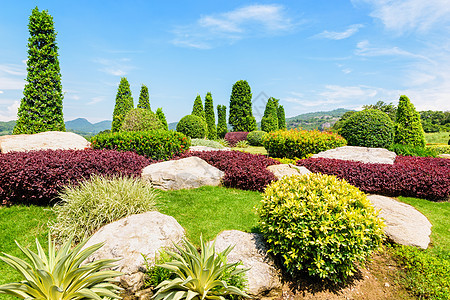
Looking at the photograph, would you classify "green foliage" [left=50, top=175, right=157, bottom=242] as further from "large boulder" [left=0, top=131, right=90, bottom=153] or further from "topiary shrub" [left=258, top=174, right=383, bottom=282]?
"large boulder" [left=0, top=131, right=90, bottom=153]

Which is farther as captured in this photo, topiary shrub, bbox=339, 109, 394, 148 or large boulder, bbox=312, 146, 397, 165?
topiary shrub, bbox=339, 109, 394, 148

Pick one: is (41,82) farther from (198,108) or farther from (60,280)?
(198,108)

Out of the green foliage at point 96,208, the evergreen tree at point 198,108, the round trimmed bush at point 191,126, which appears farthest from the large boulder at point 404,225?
the evergreen tree at point 198,108

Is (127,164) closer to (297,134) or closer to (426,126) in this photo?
(297,134)

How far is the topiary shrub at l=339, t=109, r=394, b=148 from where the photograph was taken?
12531 millimetres

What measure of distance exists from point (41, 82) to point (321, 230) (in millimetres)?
15295

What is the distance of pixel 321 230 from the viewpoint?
3.43 meters

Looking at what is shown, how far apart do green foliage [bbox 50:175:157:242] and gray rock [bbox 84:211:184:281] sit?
40cm

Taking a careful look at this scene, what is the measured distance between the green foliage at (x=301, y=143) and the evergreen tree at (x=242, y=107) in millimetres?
17132

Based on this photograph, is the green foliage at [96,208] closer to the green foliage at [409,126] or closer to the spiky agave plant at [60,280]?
the spiky agave plant at [60,280]

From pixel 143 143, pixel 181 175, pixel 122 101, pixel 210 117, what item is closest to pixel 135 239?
pixel 181 175

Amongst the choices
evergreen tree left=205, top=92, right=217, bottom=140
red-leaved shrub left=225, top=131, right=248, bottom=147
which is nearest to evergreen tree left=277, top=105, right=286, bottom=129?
evergreen tree left=205, top=92, right=217, bottom=140

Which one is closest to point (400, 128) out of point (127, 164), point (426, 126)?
point (127, 164)

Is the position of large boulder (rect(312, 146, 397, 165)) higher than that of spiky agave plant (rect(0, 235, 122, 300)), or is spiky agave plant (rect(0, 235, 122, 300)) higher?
large boulder (rect(312, 146, 397, 165))
